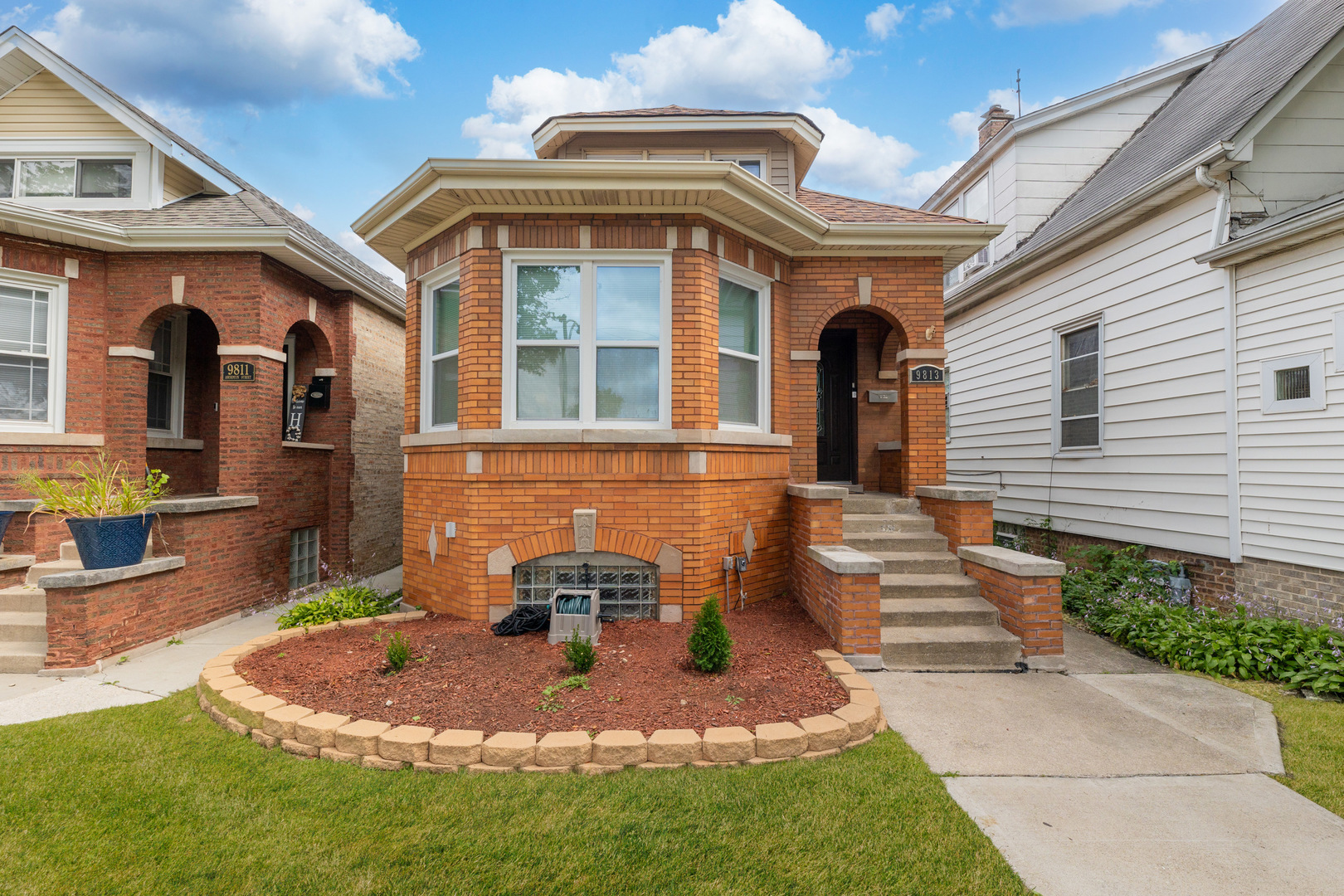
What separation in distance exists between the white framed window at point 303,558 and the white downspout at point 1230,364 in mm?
10783

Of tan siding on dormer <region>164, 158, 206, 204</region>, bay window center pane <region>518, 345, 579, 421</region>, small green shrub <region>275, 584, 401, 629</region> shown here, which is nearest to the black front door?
A: bay window center pane <region>518, 345, 579, 421</region>

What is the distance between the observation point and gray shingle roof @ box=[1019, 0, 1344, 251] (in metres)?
6.41

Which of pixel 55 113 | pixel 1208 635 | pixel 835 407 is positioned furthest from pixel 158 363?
pixel 1208 635

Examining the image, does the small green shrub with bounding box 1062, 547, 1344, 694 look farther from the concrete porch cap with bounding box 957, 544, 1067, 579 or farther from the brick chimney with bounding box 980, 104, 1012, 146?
the brick chimney with bounding box 980, 104, 1012, 146

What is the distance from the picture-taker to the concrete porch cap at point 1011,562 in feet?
16.3

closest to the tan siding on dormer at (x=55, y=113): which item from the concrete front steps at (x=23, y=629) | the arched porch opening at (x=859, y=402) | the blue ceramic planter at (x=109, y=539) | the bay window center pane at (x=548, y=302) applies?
the blue ceramic planter at (x=109, y=539)

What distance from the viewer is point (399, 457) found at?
1071cm

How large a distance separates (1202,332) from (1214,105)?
12.6 ft

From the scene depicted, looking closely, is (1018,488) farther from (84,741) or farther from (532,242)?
(84,741)

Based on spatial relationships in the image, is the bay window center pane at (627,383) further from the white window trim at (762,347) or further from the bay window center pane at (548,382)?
the white window trim at (762,347)

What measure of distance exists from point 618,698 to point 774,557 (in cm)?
295

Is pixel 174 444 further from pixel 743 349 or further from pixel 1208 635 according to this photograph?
pixel 1208 635

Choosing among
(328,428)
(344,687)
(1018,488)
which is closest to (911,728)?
(344,687)

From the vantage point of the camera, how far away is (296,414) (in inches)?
331
